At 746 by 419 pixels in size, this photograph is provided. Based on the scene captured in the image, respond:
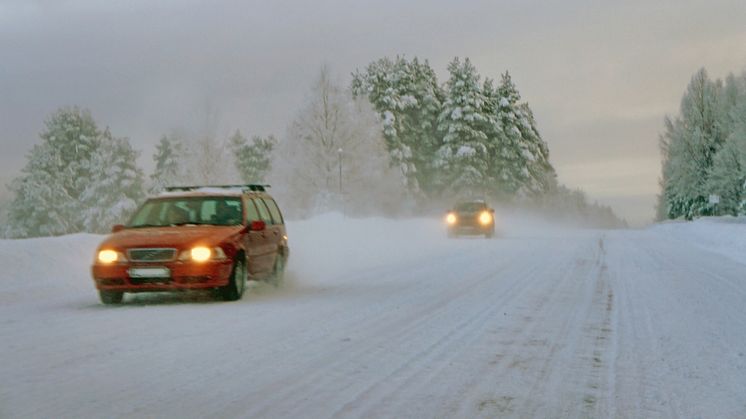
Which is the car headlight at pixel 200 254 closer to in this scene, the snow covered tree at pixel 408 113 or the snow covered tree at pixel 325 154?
the snow covered tree at pixel 325 154

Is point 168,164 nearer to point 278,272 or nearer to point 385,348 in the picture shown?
point 278,272

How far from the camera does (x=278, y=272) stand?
12.4 m

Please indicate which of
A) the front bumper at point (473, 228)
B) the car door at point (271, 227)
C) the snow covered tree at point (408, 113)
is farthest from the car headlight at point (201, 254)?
the snow covered tree at point (408, 113)

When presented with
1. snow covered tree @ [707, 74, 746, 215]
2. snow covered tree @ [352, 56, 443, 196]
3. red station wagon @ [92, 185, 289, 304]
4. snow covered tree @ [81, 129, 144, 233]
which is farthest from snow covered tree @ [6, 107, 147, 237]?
red station wagon @ [92, 185, 289, 304]

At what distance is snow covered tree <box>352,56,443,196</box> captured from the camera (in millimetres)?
63037

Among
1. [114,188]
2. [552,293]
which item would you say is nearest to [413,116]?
[114,188]

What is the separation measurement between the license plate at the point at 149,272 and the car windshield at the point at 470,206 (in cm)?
2337

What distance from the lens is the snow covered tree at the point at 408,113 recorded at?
6304 centimetres

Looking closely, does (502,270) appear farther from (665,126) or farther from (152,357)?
(665,126)

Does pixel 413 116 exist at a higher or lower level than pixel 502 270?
higher

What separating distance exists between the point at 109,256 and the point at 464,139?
57.4 metres

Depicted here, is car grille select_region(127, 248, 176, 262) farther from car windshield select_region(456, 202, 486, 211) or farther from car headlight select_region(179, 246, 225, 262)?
car windshield select_region(456, 202, 486, 211)

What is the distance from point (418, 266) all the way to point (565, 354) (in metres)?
9.94

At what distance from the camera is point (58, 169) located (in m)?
65.8
